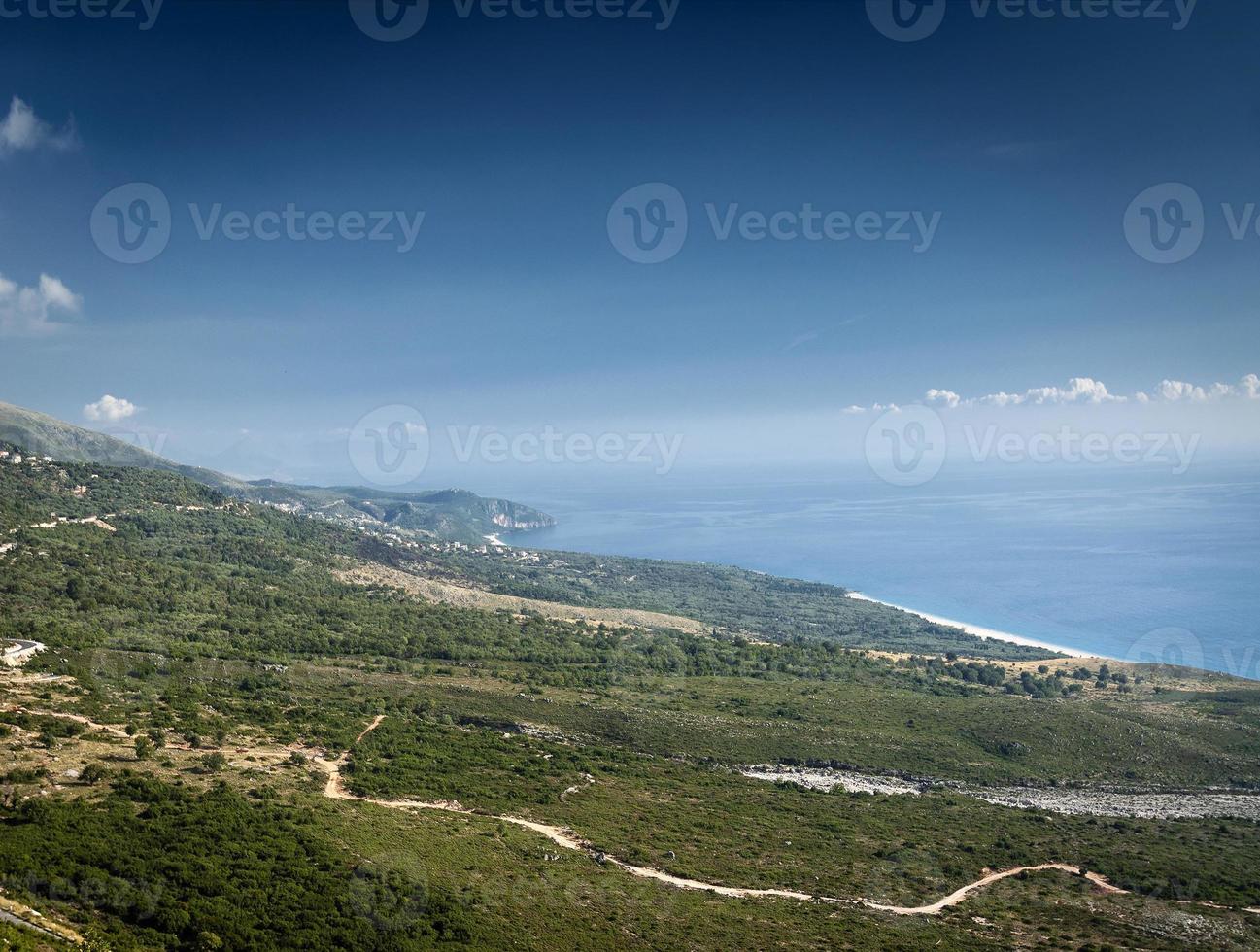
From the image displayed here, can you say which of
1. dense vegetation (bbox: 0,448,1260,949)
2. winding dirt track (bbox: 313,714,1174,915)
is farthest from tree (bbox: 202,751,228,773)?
winding dirt track (bbox: 313,714,1174,915)

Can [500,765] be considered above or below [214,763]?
below

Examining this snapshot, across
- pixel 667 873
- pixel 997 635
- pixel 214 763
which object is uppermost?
pixel 214 763

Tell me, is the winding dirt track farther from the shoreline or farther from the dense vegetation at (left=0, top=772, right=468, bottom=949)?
the shoreline

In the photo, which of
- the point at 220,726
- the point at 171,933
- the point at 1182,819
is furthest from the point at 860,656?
the point at 171,933

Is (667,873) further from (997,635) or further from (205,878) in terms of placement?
(997,635)

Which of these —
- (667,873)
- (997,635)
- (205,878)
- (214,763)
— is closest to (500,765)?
(667,873)

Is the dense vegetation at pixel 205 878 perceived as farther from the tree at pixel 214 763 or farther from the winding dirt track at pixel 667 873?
the winding dirt track at pixel 667 873

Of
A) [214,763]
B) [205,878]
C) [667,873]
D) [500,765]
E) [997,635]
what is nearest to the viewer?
[205,878]

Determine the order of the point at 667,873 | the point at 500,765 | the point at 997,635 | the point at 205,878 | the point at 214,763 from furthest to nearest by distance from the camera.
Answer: the point at 997,635, the point at 500,765, the point at 214,763, the point at 667,873, the point at 205,878
